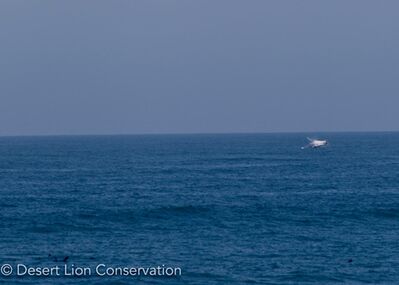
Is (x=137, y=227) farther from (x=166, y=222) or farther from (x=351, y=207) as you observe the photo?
(x=351, y=207)

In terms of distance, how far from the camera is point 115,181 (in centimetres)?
10950

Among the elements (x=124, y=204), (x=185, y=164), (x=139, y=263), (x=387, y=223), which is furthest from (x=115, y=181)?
(x=139, y=263)

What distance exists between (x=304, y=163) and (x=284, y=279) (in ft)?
333

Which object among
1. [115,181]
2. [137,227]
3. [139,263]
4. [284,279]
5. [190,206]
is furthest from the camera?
[115,181]

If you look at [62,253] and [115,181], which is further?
[115,181]

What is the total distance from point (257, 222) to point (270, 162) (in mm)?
82296

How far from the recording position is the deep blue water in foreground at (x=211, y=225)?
5188 centimetres

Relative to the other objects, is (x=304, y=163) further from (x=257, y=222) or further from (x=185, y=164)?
(x=257, y=222)

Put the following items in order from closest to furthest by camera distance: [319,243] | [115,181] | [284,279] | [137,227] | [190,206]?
[284,279] → [319,243] → [137,227] → [190,206] → [115,181]

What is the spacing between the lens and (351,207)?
79.2 metres

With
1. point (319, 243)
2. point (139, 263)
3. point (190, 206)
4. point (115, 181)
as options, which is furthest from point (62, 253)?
point (115, 181)

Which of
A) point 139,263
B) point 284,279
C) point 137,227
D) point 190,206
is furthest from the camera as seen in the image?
point 190,206

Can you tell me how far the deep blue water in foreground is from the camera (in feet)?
170

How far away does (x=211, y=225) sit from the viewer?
69.5 meters
